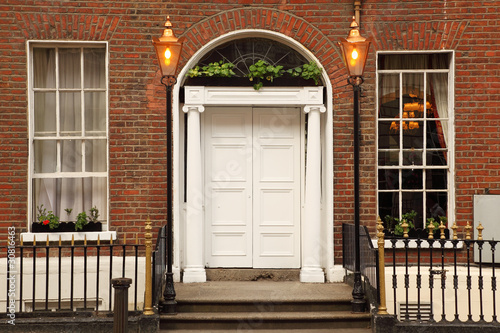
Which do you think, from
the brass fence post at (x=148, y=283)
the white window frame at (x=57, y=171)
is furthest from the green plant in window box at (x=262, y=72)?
the brass fence post at (x=148, y=283)

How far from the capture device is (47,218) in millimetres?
10203

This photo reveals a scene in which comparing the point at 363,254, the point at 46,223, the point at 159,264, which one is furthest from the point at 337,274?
the point at 46,223

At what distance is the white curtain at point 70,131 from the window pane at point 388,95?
4000 mm

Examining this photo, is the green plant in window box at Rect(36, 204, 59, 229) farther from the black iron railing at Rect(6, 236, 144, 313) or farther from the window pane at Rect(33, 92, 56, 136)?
the window pane at Rect(33, 92, 56, 136)

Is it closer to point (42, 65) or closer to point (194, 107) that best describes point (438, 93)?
point (194, 107)

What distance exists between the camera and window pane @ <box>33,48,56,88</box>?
10.4 m

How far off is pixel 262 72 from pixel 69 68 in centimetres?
276

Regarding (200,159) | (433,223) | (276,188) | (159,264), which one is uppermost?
(200,159)

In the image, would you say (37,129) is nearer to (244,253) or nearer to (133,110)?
(133,110)

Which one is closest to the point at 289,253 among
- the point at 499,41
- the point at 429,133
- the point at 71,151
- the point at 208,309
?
the point at 208,309

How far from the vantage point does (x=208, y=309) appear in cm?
913

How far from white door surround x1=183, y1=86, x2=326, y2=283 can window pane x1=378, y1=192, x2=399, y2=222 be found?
92 cm

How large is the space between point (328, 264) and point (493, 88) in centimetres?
340

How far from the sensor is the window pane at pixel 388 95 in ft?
34.9
